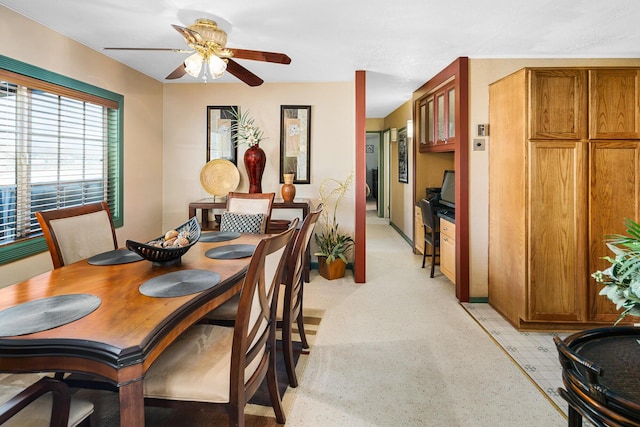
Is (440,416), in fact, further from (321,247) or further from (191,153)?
(191,153)

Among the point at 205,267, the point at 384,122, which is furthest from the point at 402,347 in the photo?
the point at 384,122

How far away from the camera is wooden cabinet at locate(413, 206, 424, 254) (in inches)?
205

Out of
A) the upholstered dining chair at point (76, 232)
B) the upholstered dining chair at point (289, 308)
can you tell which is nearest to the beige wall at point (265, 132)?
the upholstered dining chair at point (76, 232)

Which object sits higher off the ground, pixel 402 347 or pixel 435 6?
pixel 435 6

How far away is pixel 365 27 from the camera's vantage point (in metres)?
2.85

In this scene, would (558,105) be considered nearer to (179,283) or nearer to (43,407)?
(179,283)

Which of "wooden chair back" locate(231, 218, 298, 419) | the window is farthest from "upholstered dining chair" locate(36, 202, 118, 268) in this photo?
"wooden chair back" locate(231, 218, 298, 419)

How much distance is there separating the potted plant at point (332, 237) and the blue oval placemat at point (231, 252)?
6.52 feet

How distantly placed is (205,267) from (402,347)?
5.21ft

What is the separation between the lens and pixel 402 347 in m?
2.66

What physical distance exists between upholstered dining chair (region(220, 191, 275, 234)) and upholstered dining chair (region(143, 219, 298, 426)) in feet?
5.18

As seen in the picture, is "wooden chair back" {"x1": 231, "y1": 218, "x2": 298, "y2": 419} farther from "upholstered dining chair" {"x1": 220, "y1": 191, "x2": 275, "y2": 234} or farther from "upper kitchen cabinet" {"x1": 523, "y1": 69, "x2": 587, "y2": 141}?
"upper kitchen cabinet" {"x1": 523, "y1": 69, "x2": 587, "y2": 141}

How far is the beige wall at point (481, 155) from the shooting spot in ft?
11.6

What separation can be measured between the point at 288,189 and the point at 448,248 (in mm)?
1941
